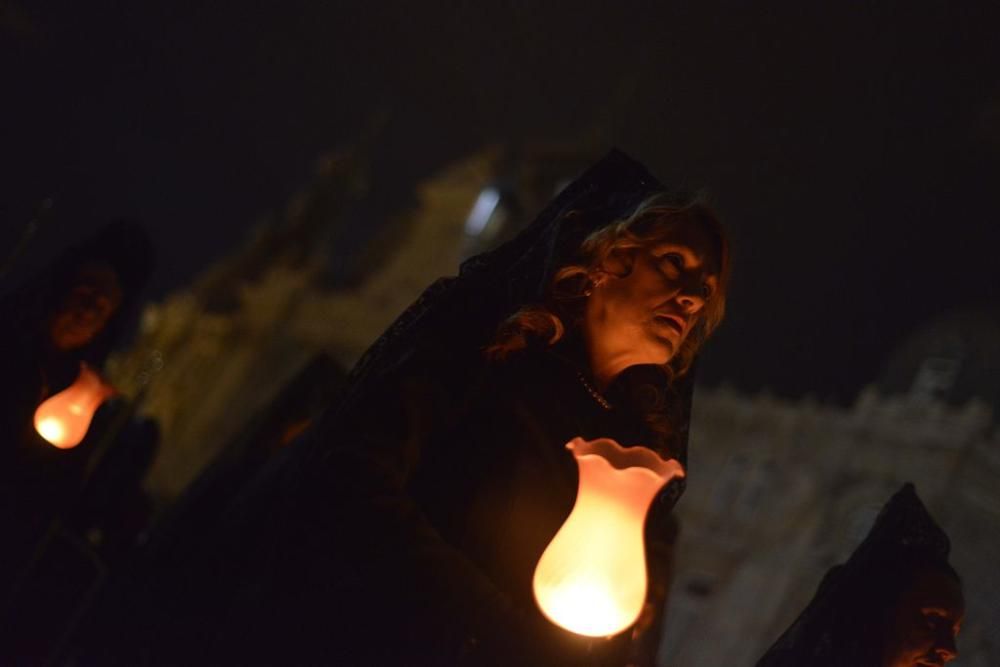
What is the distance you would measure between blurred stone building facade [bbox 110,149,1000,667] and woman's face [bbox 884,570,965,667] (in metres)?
2.98

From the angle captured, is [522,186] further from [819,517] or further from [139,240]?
[139,240]

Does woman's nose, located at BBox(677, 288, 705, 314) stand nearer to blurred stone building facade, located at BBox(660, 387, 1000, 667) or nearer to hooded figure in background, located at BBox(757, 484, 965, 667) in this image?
hooded figure in background, located at BBox(757, 484, 965, 667)

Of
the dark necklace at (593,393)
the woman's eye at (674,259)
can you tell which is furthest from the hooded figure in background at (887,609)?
the woman's eye at (674,259)

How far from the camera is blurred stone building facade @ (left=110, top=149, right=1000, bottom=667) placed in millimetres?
21062

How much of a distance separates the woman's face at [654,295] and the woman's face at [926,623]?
134 cm

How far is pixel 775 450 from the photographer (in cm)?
2861

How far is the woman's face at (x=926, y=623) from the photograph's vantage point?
2.97 meters

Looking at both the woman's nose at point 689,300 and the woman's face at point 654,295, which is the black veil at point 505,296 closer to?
the woman's face at point 654,295

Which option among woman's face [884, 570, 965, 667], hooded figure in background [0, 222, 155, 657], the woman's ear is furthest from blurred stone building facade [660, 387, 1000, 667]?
the woman's ear

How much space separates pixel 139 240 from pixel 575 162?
111 feet

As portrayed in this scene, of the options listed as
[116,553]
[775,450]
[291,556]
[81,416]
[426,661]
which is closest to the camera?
[426,661]

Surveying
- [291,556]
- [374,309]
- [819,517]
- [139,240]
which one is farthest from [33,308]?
[374,309]

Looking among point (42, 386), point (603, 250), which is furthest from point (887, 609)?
point (42, 386)

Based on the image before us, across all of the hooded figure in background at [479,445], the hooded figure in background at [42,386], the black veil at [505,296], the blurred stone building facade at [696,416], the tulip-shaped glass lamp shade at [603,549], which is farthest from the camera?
the blurred stone building facade at [696,416]
